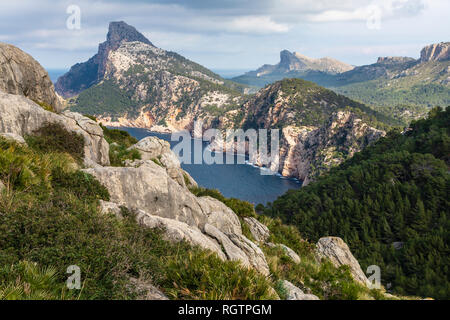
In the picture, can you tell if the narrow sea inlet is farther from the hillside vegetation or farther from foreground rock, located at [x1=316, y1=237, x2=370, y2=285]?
the hillside vegetation

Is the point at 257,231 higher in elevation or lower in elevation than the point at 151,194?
lower

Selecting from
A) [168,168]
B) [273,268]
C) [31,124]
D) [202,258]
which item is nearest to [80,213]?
[202,258]

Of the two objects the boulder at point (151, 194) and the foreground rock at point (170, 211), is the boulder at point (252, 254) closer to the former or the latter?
the foreground rock at point (170, 211)

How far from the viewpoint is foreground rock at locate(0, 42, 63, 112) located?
1903 cm

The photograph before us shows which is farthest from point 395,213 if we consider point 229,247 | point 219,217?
point 229,247

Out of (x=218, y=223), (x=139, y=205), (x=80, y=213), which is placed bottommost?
(x=218, y=223)

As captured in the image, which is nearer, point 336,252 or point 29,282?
point 29,282

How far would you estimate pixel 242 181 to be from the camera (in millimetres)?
116938

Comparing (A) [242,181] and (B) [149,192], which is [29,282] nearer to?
(B) [149,192]

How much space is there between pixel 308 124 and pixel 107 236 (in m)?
Answer: 152

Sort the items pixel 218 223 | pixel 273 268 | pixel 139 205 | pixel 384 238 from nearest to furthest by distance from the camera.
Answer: pixel 273 268 < pixel 139 205 < pixel 218 223 < pixel 384 238

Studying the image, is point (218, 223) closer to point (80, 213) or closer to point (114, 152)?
point (80, 213)

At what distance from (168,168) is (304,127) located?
447 feet

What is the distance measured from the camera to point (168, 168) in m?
21.2
